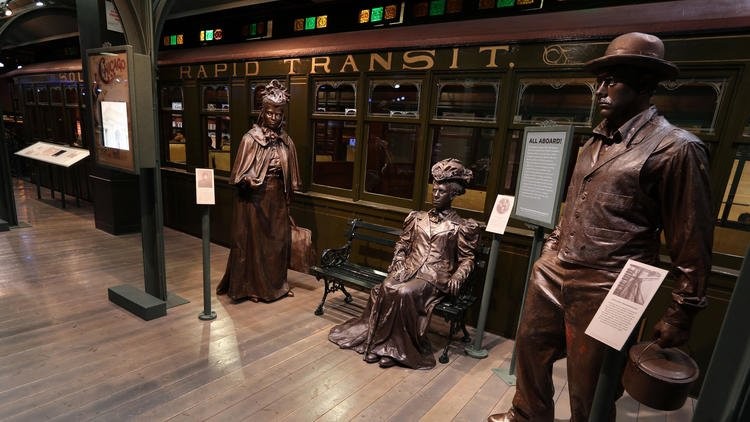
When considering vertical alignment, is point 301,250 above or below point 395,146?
below

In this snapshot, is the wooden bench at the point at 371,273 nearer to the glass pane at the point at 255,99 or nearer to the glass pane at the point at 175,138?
the glass pane at the point at 255,99

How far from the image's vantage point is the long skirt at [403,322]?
→ 9.54 ft

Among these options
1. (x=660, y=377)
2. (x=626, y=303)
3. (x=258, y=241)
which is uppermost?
(x=626, y=303)

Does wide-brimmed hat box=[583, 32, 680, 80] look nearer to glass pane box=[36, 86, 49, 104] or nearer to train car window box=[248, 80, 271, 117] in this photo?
train car window box=[248, 80, 271, 117]

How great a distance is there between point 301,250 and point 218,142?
263 centimetres

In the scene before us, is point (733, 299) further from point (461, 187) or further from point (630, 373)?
point (461, 187)

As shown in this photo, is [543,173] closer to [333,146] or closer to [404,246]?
[404,246]

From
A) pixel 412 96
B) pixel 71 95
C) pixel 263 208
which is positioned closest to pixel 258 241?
pixel 263 208

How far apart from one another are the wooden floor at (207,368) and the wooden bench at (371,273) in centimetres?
21

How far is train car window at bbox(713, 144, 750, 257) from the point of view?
8.73ft

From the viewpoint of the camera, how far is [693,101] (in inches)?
107

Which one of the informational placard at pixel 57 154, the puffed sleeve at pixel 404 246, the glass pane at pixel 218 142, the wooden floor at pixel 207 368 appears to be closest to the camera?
the wooden floor at pixel 207 368

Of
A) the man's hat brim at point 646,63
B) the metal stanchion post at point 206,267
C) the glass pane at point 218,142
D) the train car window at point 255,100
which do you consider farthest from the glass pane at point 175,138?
the man's hat brim at point 646,63

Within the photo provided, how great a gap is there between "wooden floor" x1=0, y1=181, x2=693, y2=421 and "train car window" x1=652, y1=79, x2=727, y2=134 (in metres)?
1.95
